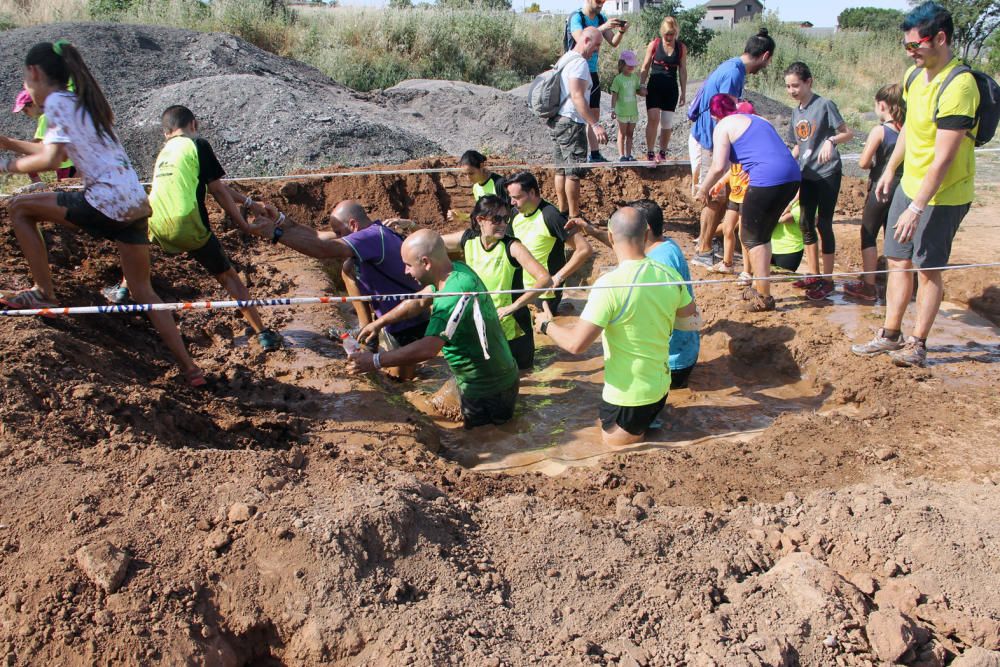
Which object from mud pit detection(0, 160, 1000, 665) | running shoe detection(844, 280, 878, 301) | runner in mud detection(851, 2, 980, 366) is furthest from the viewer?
running shoe detection(844, 280, 878, 301)

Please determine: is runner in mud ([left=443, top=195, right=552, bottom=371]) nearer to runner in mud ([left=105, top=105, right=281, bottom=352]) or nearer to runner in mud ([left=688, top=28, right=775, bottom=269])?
runner in mud ([left=105, top=105, right=281, bottom=352])

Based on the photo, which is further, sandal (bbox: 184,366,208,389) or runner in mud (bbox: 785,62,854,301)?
runner in mud (bbox: 785,62,854,301)

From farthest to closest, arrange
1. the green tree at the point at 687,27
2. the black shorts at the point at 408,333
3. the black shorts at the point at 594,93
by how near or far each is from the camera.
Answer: the green tree at the point at 687,27 → the black shorts at the point at 594,93 → the black shorts at the point at 408,333

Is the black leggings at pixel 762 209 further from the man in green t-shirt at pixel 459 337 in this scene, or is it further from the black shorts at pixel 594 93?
the black shorts at pixel 594 93

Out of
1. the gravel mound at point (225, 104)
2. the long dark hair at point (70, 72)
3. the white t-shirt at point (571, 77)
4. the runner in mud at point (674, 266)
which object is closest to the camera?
the long dark hair at point (70, 72)

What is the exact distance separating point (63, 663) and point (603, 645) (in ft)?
6.31

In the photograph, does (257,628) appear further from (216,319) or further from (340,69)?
(340,69)

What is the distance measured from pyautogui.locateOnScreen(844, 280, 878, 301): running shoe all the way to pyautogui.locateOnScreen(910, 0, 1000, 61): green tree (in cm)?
3088

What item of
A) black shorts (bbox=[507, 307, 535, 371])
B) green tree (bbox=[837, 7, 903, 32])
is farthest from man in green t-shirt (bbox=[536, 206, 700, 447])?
green tree (bbox=[837, 7, 903, 32])

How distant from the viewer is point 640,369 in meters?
4.54

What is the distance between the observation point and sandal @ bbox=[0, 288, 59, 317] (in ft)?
15.3

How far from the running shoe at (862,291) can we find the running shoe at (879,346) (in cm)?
136

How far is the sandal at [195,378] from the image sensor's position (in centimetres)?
495

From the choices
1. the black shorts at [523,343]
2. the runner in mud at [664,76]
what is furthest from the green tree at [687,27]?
the black shorts at [523,343]
